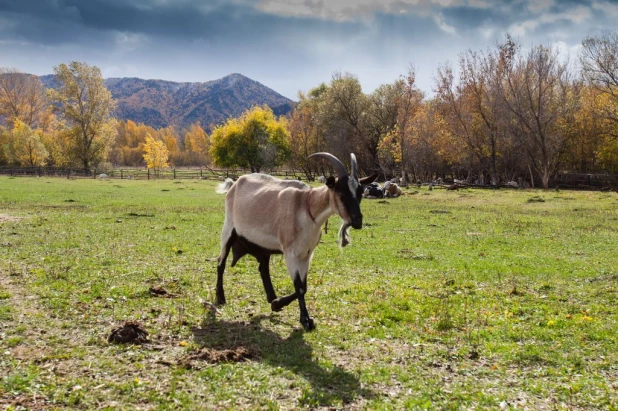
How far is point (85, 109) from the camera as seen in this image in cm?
8244

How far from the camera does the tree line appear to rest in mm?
56281

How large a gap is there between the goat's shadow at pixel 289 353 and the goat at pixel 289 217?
0.65m

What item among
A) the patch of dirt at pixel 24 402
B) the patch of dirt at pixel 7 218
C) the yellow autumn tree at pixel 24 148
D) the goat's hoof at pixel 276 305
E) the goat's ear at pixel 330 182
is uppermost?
the yellow autumn tree at pixel 24 148

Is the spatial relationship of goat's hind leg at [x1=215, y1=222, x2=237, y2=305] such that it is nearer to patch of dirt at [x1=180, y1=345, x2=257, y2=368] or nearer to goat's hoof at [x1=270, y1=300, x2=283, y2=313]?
goat's hoof at [x1=270, y1=300, x2=283, y2=313]

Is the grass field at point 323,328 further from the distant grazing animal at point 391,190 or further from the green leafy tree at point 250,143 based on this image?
the green leafy tree at point 250,143

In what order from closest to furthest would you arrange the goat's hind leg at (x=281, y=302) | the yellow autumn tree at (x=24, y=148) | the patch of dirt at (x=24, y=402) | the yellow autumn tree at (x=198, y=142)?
1. the patch of dirt at (x=24, y=402)
2. the goat's hind leg at (x=281, y=302)
3. the yellow autumn tree at (x=24, y=148)
4. the yellow autumn tree at (x=198, y=142)

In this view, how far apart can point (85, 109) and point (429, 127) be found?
60.8 m

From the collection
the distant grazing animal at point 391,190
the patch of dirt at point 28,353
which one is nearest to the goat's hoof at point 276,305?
the patch of dirt at point 28,353

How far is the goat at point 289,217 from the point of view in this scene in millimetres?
7867

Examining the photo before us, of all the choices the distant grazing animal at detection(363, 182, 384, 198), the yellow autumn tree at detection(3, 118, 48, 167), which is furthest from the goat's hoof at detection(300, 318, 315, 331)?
the yellow autumn tree at detection(3, 118, 48, 167)

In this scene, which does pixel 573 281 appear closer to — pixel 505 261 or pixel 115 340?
pixel 505 261

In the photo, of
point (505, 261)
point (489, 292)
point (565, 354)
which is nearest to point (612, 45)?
point (505, 261)

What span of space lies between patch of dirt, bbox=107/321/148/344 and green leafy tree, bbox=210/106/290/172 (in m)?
75.5

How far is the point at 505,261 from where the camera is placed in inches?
568
